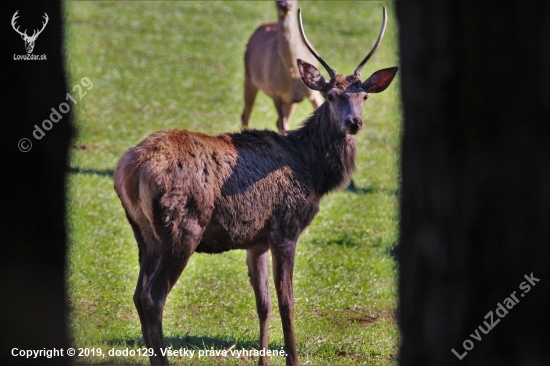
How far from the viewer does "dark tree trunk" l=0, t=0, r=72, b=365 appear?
371cm

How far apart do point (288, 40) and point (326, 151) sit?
5.87 m

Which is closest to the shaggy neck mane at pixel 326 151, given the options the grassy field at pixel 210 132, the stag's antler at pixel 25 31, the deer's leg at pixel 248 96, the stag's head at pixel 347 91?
the stag's head at pixel 347 91

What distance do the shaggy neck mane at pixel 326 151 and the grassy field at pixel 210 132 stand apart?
110 cm

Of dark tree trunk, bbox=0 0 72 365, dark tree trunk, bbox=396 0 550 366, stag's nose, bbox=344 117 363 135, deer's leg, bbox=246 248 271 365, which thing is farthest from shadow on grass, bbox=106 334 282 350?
dark tree trunk, bbox=396 0 550 366

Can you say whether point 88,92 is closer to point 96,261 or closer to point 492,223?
point 96,261

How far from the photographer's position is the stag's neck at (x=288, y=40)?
13.0 metres

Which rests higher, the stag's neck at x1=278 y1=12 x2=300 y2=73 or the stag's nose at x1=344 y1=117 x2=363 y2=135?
the stag's neck at x1=278 y1=12 x2=300 y2=73

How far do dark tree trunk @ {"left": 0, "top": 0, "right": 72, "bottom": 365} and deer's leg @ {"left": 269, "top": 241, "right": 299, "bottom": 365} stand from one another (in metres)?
3.19

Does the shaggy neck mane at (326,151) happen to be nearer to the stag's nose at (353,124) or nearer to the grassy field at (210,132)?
the stag's nose at (353,124)

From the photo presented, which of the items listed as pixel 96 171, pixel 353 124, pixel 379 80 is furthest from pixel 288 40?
pixel 353 124

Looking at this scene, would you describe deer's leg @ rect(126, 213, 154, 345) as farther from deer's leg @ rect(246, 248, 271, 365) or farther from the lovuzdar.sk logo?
the lovuzdar.sk logo

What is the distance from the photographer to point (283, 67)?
13.0 m

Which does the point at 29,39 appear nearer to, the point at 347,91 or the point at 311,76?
the point at 347,91

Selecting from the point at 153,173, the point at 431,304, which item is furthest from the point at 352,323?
the point at 431,304
